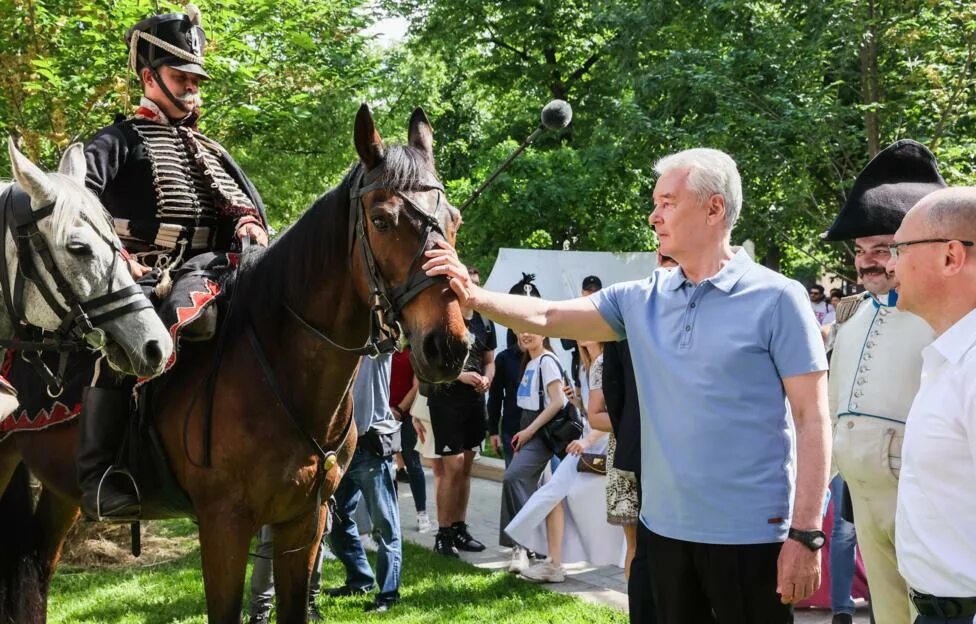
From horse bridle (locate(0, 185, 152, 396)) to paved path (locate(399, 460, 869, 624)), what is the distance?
4552mm

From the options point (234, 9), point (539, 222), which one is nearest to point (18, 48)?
point (234, 9)

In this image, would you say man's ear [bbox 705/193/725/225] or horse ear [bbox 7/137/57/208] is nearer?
man's ear [bbox 705/193/725/225]

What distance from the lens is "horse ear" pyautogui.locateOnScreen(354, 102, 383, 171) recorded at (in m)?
3.94

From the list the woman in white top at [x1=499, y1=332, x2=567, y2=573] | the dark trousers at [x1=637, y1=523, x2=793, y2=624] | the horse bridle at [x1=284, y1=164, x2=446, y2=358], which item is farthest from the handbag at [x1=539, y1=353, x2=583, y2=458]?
the dark trousers at [x1=637, y1=523, x2=793, y2=624]

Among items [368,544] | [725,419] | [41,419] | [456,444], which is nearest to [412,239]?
[725,419]

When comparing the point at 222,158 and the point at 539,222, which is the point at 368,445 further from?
the point at 539,222

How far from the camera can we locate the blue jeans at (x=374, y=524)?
7234mm

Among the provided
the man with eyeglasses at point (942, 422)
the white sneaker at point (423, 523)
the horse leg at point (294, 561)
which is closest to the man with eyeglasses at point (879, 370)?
the man with eyeglasses at point (942, 422)

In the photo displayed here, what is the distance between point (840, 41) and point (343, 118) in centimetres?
667

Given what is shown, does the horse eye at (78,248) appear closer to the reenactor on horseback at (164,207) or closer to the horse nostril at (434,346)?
the reenactor on horseback at (164,207)

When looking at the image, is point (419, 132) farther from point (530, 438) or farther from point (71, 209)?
point (530, 438)

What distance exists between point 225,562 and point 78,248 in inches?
56.7

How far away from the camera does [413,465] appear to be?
10508 mm

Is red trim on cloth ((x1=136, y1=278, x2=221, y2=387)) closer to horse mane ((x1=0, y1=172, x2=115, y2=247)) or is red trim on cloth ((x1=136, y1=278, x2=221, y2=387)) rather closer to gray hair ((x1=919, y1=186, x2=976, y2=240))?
horse mane ((x1=0, y1=172, x2=115, y2=247))
